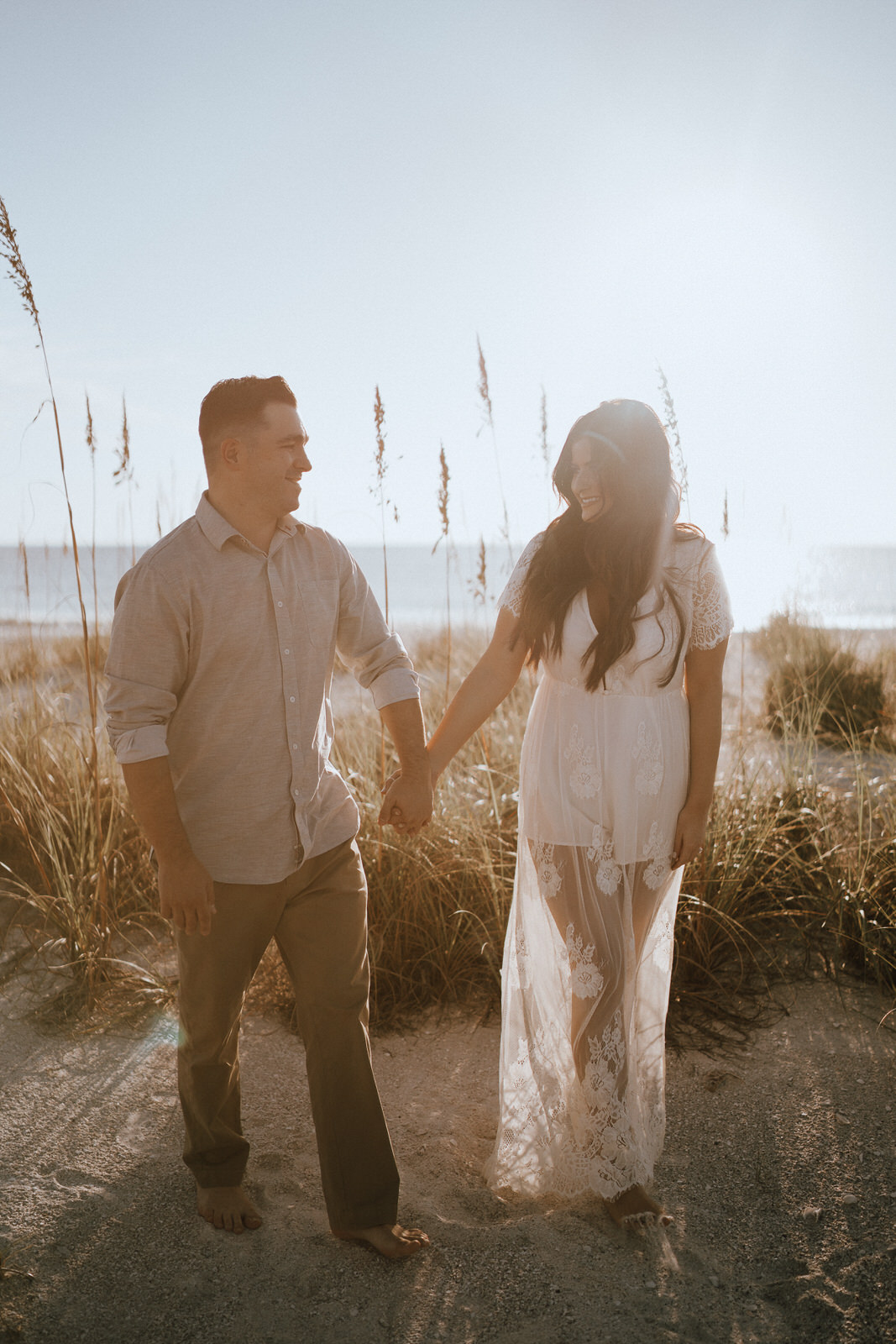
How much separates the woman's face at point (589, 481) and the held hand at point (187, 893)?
128 centimetres

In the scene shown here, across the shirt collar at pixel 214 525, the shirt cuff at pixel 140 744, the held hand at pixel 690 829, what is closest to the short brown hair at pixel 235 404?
the shirt collar at pixel 214 525

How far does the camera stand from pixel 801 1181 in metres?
2.32

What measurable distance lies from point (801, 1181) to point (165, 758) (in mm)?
2056

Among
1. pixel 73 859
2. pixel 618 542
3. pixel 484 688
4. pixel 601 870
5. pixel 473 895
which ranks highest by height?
pixel 618 542

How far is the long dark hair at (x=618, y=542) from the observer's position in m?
2.11

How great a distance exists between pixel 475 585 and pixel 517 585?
9.98 ft

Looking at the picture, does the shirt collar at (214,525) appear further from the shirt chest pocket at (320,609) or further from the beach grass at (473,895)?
the beach grass at (473,895)

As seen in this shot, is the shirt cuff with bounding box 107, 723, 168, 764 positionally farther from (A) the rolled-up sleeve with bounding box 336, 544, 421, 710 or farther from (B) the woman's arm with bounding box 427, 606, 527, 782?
(B) the woman's arm with bounding box 427, 606, 527, 782

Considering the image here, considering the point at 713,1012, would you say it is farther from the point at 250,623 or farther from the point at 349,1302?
the point at 250,623

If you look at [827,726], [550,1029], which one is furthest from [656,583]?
[827,726]

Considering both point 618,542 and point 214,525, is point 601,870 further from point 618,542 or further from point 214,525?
point 214,525

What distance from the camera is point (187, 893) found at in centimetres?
183

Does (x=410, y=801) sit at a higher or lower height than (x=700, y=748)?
lower

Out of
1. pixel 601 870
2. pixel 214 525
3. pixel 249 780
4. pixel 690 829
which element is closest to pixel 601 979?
pixel 601 870
